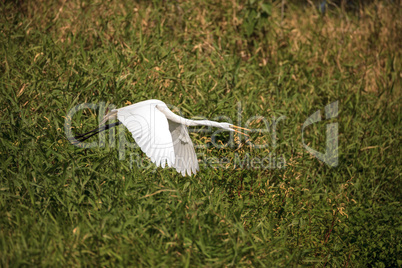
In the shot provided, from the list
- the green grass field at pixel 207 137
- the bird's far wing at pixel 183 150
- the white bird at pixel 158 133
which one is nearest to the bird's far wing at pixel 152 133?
the white bird at pixel 158 133

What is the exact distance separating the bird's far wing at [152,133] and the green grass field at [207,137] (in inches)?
8.9

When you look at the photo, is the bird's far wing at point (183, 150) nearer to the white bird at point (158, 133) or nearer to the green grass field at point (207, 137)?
the white bird at point (158, 133)

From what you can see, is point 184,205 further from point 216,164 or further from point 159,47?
point 159,47

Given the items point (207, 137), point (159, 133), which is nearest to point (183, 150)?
point (207, 137)

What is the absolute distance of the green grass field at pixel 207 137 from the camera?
2262 mm

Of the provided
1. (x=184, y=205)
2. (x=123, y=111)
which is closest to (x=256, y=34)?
(x=123, y=111)

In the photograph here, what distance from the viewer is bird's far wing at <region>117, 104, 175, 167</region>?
2363 mm

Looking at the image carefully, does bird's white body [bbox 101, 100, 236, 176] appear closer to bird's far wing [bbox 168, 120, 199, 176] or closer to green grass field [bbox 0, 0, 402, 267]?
bird's far wing [bbox 168, 120, 199, 176]

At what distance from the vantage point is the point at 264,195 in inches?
122

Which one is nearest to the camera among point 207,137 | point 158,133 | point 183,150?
point 158,133

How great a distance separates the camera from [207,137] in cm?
335

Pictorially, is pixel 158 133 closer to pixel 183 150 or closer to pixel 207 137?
pixel 183 150

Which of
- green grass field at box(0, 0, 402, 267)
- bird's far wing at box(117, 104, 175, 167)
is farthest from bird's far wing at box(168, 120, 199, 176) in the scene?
bird's far wing at box(117, 104, 175, 167)

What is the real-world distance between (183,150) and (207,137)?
1.38 ft
